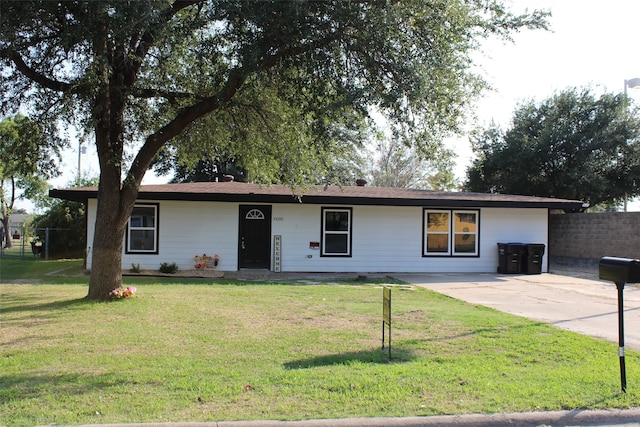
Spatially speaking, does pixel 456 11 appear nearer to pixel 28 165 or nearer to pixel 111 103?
pixel 111 103

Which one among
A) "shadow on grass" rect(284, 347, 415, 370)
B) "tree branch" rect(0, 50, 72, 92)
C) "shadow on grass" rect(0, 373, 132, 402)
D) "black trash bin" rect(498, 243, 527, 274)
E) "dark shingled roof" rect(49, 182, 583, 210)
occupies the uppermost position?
"tree branch" rect(0, 50, 72, 92)

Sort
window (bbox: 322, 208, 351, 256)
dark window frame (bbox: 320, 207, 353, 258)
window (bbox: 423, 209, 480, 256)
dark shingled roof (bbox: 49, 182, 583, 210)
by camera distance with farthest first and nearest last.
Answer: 1. window (bbox: 423, 209, 480, 256)
2. window (bbox: 322, 208, 351, 256)
3. dark window frame (bbox: 320, 207, 353, 258)
4. dark shingled roof (bbox: 49, 182, 583, 210)

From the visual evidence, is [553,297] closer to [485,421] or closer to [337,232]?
[337,232]

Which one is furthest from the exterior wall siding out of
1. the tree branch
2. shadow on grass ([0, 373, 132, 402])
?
shadow on grass ([0, 373, 132, 402])

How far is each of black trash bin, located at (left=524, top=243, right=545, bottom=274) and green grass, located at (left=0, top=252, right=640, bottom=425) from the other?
9.12m

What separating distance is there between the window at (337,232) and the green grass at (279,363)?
7.93 metres

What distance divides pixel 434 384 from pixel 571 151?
2694cm

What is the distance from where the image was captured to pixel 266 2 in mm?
8539

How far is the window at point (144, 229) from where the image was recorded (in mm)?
17750

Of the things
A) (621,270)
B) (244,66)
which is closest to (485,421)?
(621,270)

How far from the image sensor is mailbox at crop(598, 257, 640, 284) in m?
5.17

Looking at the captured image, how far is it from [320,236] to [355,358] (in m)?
11.9

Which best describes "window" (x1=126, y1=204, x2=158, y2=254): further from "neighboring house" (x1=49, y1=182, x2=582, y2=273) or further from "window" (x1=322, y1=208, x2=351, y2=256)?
"window" (x1=322, y1=208, x2=351, y2=256)

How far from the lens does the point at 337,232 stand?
1861cm
